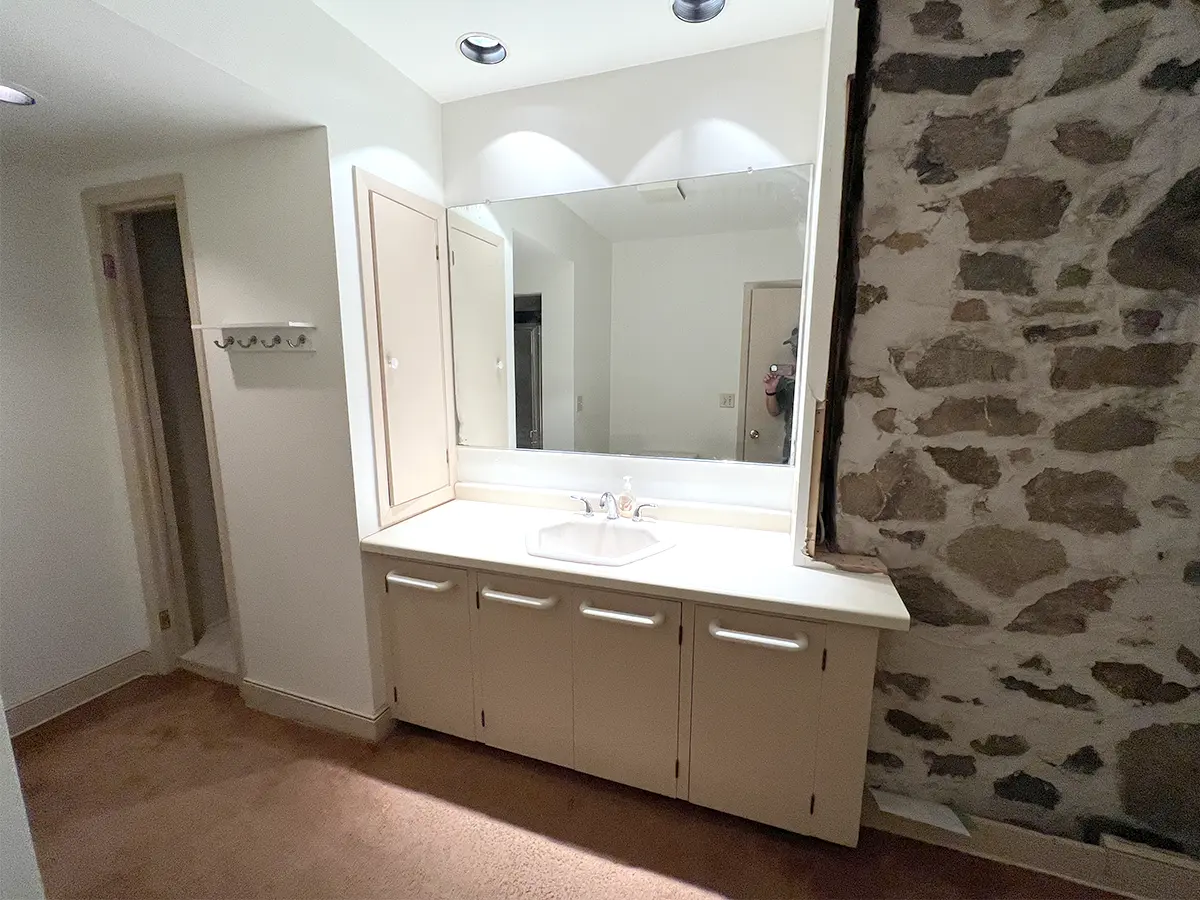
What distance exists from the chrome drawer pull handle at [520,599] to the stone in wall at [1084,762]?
5.17 feet

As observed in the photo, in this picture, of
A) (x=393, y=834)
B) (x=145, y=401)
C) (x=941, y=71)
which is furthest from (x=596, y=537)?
(x=145, y=401)

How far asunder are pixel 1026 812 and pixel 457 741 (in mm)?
1919

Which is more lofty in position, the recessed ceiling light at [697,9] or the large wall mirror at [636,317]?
the recessed ceiling light at [697,9]

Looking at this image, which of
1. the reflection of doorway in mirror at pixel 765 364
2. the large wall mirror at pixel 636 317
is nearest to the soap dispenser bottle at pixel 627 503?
the large wall mirror at pixel 636 317

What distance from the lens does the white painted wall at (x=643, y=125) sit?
170cm

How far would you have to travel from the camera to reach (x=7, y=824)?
2.23 ft

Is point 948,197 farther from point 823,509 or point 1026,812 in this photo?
point 1026,812

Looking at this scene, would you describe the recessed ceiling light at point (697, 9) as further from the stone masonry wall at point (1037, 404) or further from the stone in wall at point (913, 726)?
the stone in wall at point (913, 726)

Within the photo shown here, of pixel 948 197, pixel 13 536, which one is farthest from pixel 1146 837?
pixel 13 536

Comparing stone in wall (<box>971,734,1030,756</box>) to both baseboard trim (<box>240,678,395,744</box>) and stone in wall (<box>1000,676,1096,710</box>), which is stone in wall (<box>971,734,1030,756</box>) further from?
baseboard trim (<box>240,678,395,744</box>)

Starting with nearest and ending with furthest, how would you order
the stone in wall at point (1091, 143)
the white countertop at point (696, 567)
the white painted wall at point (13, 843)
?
1. the white painted wall at point (13, 843)
2. the stone in wall at point (1091, 143)
3. the white countertop at point (696, 567)

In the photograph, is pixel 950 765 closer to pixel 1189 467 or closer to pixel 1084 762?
pixel 1084 762

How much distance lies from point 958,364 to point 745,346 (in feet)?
2.31

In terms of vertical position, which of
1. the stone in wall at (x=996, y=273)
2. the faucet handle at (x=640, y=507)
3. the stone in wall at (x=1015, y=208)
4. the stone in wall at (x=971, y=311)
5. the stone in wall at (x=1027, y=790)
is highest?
the stone in wall at (x=1015, y=208)
